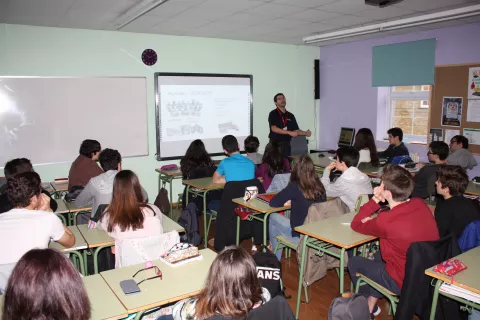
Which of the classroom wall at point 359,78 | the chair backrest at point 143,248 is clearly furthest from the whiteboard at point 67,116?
the classroom wall at point 359,78

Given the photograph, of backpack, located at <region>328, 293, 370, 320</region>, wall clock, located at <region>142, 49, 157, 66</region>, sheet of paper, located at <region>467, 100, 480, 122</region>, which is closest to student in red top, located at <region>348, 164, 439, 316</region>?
backpack, located at <region>328, 293, 370, 320</region>

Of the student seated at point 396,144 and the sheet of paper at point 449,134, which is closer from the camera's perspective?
the student seated at point 396,144

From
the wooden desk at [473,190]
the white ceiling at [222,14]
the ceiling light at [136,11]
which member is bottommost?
the wooden desk at [473,190]

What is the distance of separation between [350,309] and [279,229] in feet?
6.80

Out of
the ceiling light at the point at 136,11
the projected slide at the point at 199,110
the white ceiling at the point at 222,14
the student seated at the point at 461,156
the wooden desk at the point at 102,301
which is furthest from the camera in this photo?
the projected slide at the point at 199,110

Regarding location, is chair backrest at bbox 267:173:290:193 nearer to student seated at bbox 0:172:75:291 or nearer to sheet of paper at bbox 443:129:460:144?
student seated at bbox 0:172:75:291

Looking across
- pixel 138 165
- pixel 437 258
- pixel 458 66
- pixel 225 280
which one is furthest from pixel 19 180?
pixel 458 66

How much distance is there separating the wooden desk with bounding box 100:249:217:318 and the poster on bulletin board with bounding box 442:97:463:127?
17.3ft

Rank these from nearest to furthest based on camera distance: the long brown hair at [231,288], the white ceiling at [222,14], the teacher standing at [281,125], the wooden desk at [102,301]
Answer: the long brown hair at [231,288], the wooden desk at [102,301], the white ceiling at [222,14], the teacher standing at [281,125]

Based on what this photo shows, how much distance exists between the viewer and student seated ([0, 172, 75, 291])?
2418 millimetres

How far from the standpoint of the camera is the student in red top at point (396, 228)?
107 inches

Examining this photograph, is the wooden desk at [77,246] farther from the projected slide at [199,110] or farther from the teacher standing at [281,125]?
the teacher standing at [281,125]

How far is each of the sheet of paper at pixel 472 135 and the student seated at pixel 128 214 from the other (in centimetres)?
532

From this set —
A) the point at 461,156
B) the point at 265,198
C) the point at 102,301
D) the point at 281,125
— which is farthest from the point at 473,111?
the point at 102,301
